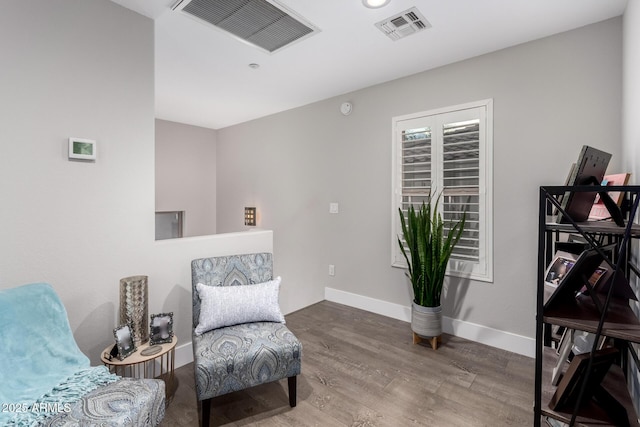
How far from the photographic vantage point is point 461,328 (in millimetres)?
2799

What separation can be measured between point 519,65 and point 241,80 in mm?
2521

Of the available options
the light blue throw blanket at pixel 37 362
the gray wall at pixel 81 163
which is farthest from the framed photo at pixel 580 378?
the gray wall at pixel 81 163

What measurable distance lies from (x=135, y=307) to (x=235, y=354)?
0.71m

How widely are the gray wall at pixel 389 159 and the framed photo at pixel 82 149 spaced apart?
2409 mm

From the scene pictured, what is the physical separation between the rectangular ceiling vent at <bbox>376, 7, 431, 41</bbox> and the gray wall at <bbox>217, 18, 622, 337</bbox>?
75 cm

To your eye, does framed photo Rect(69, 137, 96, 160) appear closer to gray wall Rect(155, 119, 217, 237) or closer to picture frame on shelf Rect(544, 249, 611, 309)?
picture frame on shelf Rect(544, 249, 611, 309)

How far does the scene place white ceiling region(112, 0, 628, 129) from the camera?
6.58 ft

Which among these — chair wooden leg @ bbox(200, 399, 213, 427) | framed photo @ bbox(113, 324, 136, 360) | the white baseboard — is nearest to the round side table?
framed photo @ bbox(113, 324, 136, 360)

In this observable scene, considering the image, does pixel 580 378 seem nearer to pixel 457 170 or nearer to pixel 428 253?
pixel 428 253

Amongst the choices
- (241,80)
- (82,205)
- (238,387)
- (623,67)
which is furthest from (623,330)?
(241,80)

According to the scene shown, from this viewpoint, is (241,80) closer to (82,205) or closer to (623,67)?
(82,205)

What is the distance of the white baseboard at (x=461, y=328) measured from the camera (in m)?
2.51

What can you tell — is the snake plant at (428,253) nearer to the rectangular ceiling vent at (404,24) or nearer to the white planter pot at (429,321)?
the white planter pot at (429,321)

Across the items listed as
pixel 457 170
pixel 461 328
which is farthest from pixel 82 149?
pixel 461 328
